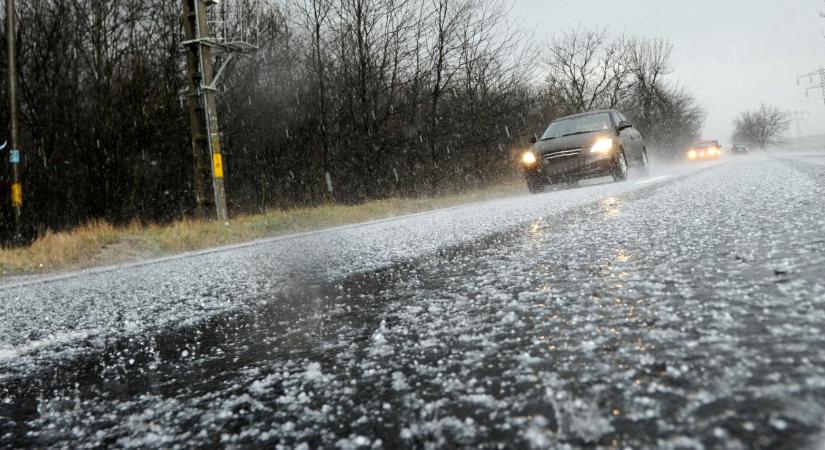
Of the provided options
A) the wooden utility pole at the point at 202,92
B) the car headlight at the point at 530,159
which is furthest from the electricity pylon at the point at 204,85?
the car headlight at the point at 530,159

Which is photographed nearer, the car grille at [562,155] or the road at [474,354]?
the road at [474,354]

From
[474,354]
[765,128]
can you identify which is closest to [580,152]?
[474,354]

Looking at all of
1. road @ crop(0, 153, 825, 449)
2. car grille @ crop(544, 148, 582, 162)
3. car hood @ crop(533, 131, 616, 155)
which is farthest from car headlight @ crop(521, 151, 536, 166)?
road @ crop(0, 153, 825, 449)

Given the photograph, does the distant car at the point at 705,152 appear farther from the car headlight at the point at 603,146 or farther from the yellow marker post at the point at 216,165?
the yellow marker post at the point at 216,165

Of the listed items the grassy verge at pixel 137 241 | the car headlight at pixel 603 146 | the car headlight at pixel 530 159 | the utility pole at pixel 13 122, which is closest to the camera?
the grassy verge at pixel 137 241

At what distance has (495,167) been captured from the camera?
24625mm

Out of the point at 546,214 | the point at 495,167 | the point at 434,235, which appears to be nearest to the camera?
the point at 434,235

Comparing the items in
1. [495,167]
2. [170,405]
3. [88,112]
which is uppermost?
[88,112]

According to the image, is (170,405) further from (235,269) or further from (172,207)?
(172,207)

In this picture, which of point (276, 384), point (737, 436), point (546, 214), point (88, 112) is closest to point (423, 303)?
point (276, 384)

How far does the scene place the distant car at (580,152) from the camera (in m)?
11.6

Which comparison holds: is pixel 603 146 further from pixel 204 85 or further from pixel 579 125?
pixel 204 85

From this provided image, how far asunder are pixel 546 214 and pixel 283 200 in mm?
15957

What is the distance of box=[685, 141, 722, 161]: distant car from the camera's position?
38.4m
